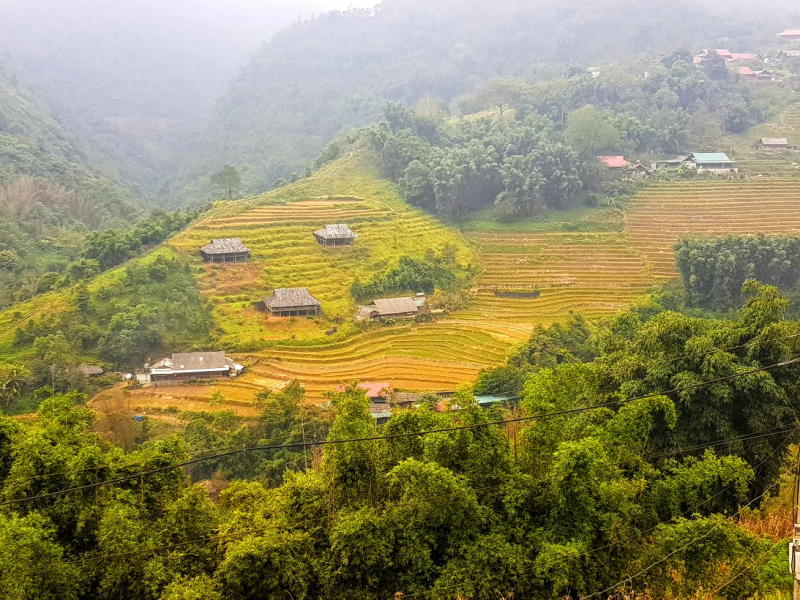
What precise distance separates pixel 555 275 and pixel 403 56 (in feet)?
274

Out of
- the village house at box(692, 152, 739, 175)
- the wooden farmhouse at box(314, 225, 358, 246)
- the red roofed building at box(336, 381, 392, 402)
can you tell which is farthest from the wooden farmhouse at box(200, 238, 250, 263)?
the village house at box(692, 152, 739, 175)

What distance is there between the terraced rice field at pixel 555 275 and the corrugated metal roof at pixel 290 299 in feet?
26.0

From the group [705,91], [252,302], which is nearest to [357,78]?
[705,91]

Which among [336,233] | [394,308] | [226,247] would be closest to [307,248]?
[336,233]

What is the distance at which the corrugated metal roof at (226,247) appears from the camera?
36.3 meters

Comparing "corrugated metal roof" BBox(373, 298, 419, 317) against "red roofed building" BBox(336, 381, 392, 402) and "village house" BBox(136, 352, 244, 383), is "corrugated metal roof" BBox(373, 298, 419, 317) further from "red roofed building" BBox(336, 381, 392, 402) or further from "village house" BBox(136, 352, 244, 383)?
"village house" BBox(136, 352, 244, 383)

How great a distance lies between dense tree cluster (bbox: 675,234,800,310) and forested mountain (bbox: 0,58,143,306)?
3283 centimetres

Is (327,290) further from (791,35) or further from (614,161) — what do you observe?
(791,35)

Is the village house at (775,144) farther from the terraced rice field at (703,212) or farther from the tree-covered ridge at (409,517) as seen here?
the tree-covered ridge at (409,517)

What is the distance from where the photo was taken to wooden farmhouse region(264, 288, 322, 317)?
32.8 m

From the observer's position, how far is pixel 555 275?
130 feet

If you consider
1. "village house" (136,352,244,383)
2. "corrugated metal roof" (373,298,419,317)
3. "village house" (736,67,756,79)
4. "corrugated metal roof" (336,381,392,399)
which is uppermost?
"village house" (736,67,756,79)

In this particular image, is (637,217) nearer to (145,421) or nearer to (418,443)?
(145,421)

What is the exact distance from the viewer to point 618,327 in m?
20.7
